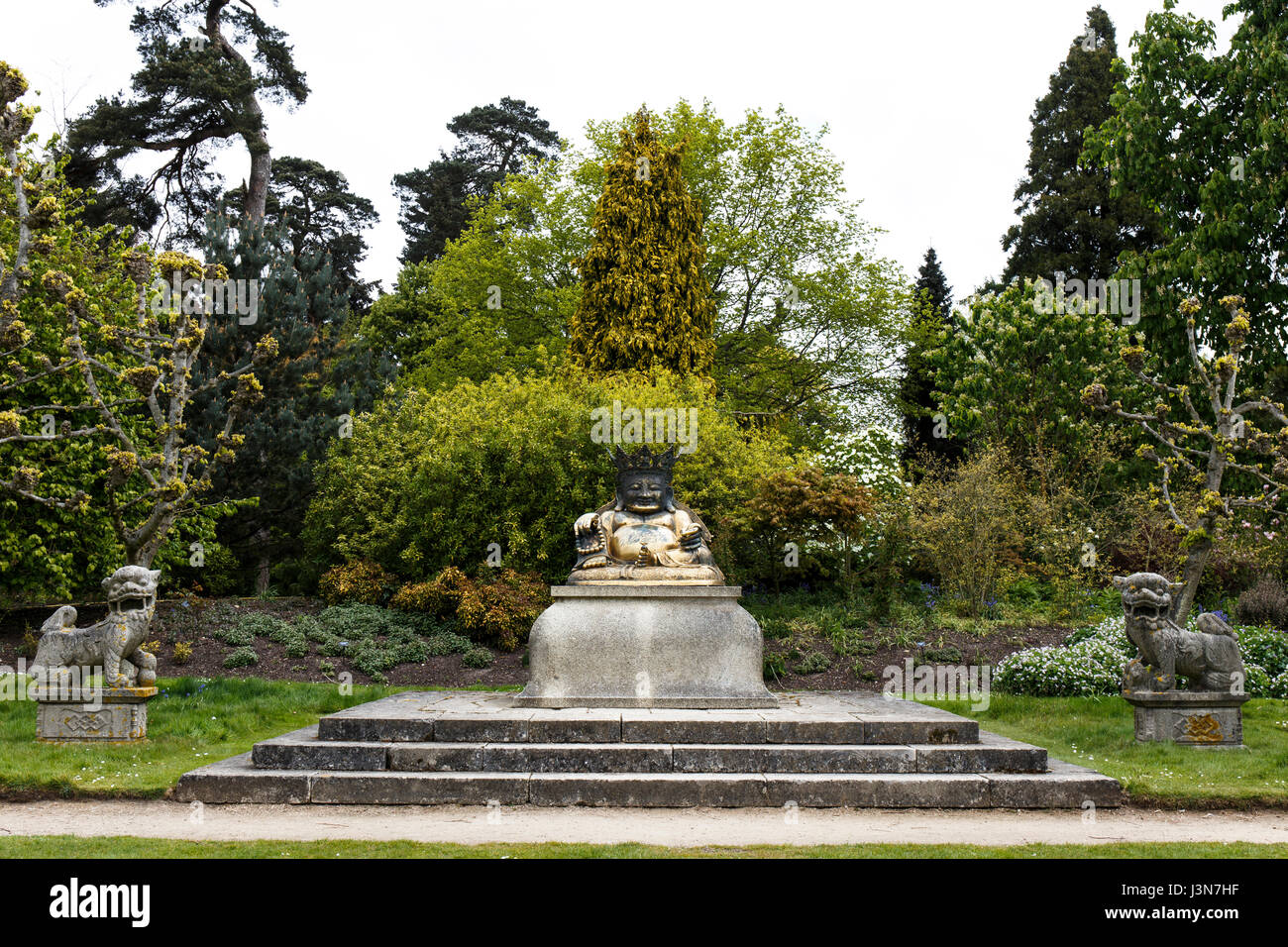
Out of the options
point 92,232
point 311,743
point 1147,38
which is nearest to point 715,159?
point 1147,38

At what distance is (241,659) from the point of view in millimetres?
13781

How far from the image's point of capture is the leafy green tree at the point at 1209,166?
18.9 meters

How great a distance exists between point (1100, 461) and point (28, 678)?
16.3 metres

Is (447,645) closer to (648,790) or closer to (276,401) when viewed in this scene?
(276,401)

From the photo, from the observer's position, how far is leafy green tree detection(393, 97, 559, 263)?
37.6m

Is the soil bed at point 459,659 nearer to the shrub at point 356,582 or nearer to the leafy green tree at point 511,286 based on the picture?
the shrub at point 356,582

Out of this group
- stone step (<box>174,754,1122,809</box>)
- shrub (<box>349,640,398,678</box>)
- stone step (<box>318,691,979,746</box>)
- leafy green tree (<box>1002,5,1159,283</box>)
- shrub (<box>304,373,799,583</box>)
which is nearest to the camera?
stone step (<box>174,754,1122,809</box>)

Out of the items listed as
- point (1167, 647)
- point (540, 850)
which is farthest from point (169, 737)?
point (1167, 647)

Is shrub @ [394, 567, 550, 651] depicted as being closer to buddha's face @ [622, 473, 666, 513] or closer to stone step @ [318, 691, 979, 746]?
buddha's face @ [622, 473, 666, 513]

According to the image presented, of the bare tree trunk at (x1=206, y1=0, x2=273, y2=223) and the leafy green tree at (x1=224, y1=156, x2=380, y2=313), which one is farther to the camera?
the leafy green tree at (x1=224, y1=156, x2=380, y2=313)

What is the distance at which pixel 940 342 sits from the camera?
85.9 feet

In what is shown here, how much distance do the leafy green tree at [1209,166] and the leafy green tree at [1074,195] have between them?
350 inches

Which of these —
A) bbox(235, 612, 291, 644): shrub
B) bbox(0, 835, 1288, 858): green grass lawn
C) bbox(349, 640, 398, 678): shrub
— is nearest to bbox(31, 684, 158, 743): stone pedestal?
bbox(0, 835, 1288, 858): green grass lawn

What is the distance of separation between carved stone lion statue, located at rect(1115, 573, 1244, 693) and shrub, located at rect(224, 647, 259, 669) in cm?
1035
